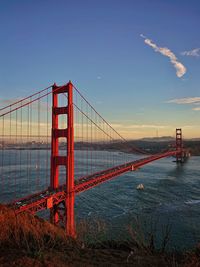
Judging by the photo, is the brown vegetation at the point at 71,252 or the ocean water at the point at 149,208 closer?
the brown vegetation at the point at 71,252

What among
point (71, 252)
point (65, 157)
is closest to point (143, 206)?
point (65, 157)

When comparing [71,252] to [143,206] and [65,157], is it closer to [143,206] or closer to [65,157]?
[65,157]

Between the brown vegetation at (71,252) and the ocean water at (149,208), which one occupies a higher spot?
the brown vegetation at (71,252)

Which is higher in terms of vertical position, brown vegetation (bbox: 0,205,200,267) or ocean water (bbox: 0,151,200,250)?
brown vegetation (bbox: 0,205,200,267)

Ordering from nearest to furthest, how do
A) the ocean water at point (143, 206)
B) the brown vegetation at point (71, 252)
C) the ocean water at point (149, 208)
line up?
the brown vegetation at point (71, 252) < the ocean water at point (149, 208) < the ocean water at point (143, 206)

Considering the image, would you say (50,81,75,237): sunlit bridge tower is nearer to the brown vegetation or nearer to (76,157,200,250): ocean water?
(76,157,200,250): ocean water

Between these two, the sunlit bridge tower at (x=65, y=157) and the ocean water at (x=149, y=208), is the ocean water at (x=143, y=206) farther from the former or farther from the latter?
the sunlit bridge tower at (x=65, y=157)

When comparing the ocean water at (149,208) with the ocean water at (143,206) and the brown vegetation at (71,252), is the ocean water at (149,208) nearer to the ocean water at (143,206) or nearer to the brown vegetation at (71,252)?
the ocean water at (143,206)

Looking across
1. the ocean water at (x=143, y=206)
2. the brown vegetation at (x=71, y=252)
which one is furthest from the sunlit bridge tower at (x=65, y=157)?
the brown vegetation at (x=71, y=252)

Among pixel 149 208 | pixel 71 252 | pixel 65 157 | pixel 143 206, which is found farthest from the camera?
pixel 143 206

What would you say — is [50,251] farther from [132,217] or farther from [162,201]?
[162,201]

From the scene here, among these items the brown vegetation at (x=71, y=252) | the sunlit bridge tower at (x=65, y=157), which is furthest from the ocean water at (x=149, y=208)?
the brown vegetation at (x=71, y=252)

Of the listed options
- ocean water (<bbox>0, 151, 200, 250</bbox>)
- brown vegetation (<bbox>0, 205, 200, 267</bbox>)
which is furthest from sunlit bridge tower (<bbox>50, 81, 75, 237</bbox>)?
brown vegetation (<bbox>0, 205, 200, 267</bbox>)

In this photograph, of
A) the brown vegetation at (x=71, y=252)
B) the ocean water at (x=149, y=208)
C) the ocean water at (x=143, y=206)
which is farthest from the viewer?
the ocean water at (x=143, y=206)
